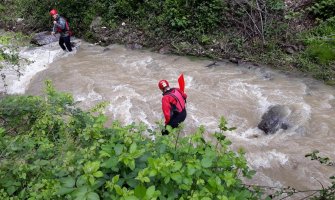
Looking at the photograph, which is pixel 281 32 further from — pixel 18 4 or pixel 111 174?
pixel 18 4

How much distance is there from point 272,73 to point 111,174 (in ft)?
27.2

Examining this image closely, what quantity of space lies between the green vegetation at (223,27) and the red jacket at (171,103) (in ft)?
15.8

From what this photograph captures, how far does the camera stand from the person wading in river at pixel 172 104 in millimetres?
6500

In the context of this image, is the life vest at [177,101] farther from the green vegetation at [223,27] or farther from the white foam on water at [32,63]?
the white foam on water at [32,63]

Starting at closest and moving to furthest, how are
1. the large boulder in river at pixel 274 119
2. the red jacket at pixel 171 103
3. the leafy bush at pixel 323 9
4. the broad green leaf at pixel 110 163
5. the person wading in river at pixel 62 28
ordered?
1. the broad green leaf at pixel 110 163
2. the red jacket at pixel 171 103
3. the large boulder in river at pixel 274 119
4. the leafy bush at pixel 323 9
5. the person wading in river at pixel 62 28

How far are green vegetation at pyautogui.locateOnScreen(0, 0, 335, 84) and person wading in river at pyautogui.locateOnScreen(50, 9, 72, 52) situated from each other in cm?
138

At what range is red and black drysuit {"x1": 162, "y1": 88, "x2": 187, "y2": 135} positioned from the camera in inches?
256

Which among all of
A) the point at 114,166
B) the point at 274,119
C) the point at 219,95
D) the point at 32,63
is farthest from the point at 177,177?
the point at 32,63

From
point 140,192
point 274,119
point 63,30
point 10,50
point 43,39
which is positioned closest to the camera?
point 140,192

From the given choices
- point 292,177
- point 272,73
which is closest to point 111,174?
point 292,177

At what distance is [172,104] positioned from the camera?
6.59 meters

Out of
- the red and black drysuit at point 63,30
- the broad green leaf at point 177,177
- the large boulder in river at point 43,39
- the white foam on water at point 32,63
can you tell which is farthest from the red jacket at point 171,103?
the large boulder in river at point 43,39

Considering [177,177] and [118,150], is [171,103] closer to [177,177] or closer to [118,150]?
[118,150]

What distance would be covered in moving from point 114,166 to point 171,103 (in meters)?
4.03
